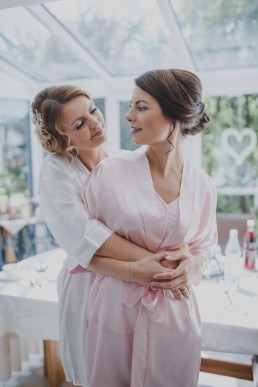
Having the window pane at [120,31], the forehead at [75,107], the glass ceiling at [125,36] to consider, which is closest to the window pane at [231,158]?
the glass ceiling at [125,36]

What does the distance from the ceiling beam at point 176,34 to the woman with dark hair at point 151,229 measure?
1785 mm

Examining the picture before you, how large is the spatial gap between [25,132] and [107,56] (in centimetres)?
147

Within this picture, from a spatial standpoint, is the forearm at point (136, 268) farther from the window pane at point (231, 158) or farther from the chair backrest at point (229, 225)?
the window pane at point (231, 158)

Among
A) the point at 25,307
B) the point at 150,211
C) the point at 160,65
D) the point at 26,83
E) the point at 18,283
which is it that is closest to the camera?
the point at 150,211

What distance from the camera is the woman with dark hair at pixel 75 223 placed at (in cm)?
113

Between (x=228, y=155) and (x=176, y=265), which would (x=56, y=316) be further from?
(x=228, y=155)

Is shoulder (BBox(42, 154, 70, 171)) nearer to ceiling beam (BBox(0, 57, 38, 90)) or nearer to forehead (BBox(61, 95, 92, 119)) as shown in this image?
forehead (BBox(61, 95, 92, 119))

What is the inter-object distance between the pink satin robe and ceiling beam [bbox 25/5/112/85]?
212 cm

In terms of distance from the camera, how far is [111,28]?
311 cm

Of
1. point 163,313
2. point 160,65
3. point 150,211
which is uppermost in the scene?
point 160,65

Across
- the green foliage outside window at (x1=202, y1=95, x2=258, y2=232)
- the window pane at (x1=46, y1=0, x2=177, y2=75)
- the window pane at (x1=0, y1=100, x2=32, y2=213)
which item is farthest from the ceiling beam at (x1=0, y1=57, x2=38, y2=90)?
the green foliage outside window at (x1=202, y1=95, x2=258, y2=232)

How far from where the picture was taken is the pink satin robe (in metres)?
1.12

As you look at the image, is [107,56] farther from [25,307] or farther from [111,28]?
[25,307]

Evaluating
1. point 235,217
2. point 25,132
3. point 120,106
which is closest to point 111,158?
point 235,217
